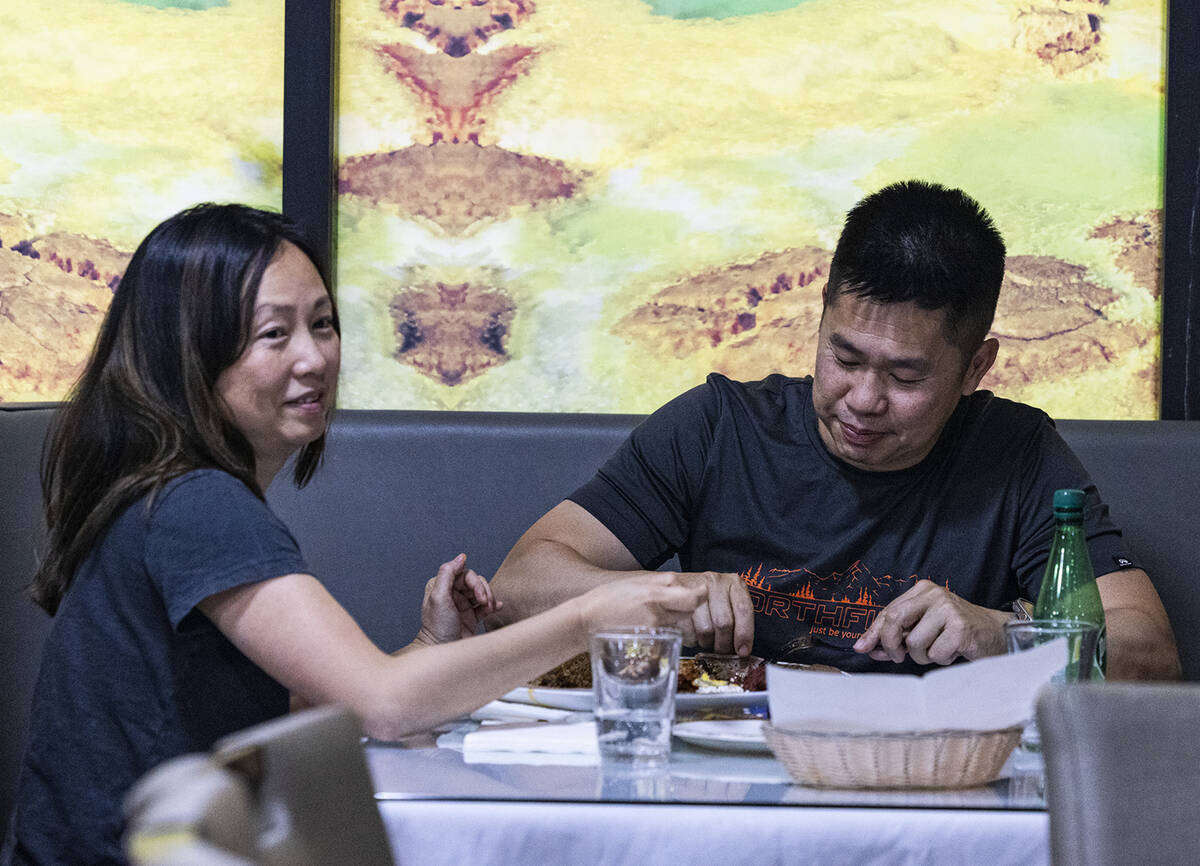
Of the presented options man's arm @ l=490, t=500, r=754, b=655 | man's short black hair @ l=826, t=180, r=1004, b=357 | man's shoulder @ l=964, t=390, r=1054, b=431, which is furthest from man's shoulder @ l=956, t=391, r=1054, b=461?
man's arm @ l=490, t=500, r=754, b=655

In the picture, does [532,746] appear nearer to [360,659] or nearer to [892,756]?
[360,659]

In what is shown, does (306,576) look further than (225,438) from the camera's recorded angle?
No

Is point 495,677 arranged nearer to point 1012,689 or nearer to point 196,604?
point 196,604

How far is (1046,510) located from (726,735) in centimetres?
89

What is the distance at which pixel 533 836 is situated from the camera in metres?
0.82

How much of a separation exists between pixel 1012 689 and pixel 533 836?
1.13 feet

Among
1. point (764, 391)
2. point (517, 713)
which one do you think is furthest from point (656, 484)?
point (517, 713)

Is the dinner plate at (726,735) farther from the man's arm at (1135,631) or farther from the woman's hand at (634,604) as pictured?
the man's arm at (1135,631)

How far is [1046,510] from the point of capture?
1.71 m

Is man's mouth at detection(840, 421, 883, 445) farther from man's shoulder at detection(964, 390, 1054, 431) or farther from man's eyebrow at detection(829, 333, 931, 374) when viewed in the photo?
man's shoulder at detection(964, 390, 1054, 431)

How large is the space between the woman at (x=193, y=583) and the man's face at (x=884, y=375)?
2.11 feet

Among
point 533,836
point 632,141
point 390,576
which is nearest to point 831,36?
point 632,141

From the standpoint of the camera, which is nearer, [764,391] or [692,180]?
[764,391]

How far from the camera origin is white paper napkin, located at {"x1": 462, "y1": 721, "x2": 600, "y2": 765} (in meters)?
0.98
